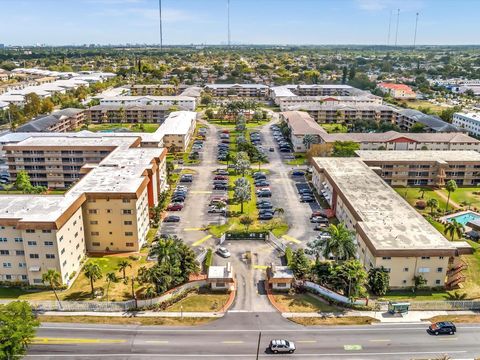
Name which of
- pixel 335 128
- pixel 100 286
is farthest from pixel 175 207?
pixel 335 128

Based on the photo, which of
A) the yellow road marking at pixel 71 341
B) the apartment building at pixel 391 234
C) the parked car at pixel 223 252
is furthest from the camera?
the parked car at pixel 223 252

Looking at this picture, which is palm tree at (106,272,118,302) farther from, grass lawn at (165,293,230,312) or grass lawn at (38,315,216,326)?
grass lawn at (165,293,230,312)

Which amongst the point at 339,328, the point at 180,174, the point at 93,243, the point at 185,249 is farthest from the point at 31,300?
the point at 180,174

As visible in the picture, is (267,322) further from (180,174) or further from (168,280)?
(180,174)

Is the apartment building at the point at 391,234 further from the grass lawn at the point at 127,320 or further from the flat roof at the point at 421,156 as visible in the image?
the grass lawn at the point at 127,320

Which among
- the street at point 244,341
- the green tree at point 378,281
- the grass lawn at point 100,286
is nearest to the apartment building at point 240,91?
the grass lawn at point 100,286

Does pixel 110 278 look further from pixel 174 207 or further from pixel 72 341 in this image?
pixel 174 207
